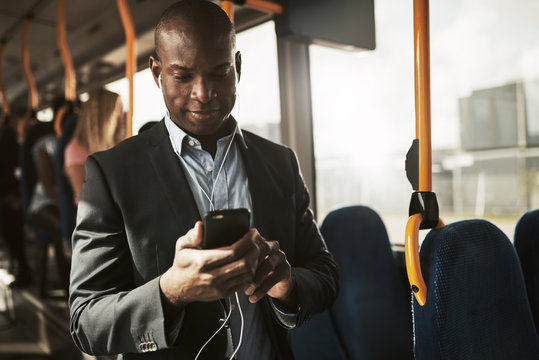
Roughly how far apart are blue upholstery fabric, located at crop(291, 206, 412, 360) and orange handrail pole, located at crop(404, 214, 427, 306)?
0.60 m

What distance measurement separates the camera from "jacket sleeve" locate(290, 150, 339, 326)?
1.00 metres

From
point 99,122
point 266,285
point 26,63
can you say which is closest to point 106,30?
point 26,63

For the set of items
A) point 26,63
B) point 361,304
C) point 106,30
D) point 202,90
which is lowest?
point 361,304

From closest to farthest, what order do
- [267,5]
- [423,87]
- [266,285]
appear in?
[266,285] → [423,87] → [267,5]

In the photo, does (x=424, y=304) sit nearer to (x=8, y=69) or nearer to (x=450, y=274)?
(x=450, y=274)

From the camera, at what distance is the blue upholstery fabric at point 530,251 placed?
1.48 meters

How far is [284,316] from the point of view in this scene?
0.96 m

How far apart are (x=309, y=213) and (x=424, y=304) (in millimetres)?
342

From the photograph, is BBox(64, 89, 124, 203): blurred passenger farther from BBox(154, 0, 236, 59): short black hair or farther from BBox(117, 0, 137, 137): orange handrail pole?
BBox(154, 0, 236, 59): short black hair

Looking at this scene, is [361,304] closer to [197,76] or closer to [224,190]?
[224,190]

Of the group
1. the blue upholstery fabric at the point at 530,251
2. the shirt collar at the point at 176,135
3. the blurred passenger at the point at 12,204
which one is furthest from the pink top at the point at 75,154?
the blurred passenger at the point at 12,204

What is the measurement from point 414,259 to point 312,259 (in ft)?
0.79

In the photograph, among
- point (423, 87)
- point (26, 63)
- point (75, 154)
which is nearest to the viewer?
point (423, 87)

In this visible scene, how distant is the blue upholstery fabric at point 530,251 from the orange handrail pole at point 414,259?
2.26 feet
